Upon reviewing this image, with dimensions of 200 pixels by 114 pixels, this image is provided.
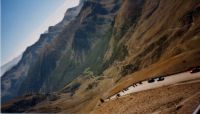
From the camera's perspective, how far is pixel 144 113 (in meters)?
36.4

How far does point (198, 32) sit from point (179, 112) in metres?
148

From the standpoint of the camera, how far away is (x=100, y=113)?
177 ft

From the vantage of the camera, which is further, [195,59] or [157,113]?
[195,59]

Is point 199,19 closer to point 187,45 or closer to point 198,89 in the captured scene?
point 187,45

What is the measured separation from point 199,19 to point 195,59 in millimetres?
135883

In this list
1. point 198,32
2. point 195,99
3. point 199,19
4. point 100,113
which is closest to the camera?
point 195,99

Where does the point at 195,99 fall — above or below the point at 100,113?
above

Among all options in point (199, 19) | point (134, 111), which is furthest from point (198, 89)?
point (199, 19)

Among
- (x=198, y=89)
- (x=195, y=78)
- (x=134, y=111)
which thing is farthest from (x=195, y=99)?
(x=195, y=78)

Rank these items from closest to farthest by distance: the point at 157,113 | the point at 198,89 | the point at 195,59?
the point at 157,113, the point at 198,89, the point at 195,59

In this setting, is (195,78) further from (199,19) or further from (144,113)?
(199,19)

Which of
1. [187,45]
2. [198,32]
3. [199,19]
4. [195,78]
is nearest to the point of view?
[195,78]

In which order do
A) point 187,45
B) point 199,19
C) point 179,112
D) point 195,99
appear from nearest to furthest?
point 179,112, point 195,99, point 187,45, point 199,19

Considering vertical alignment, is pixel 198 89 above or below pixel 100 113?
above
